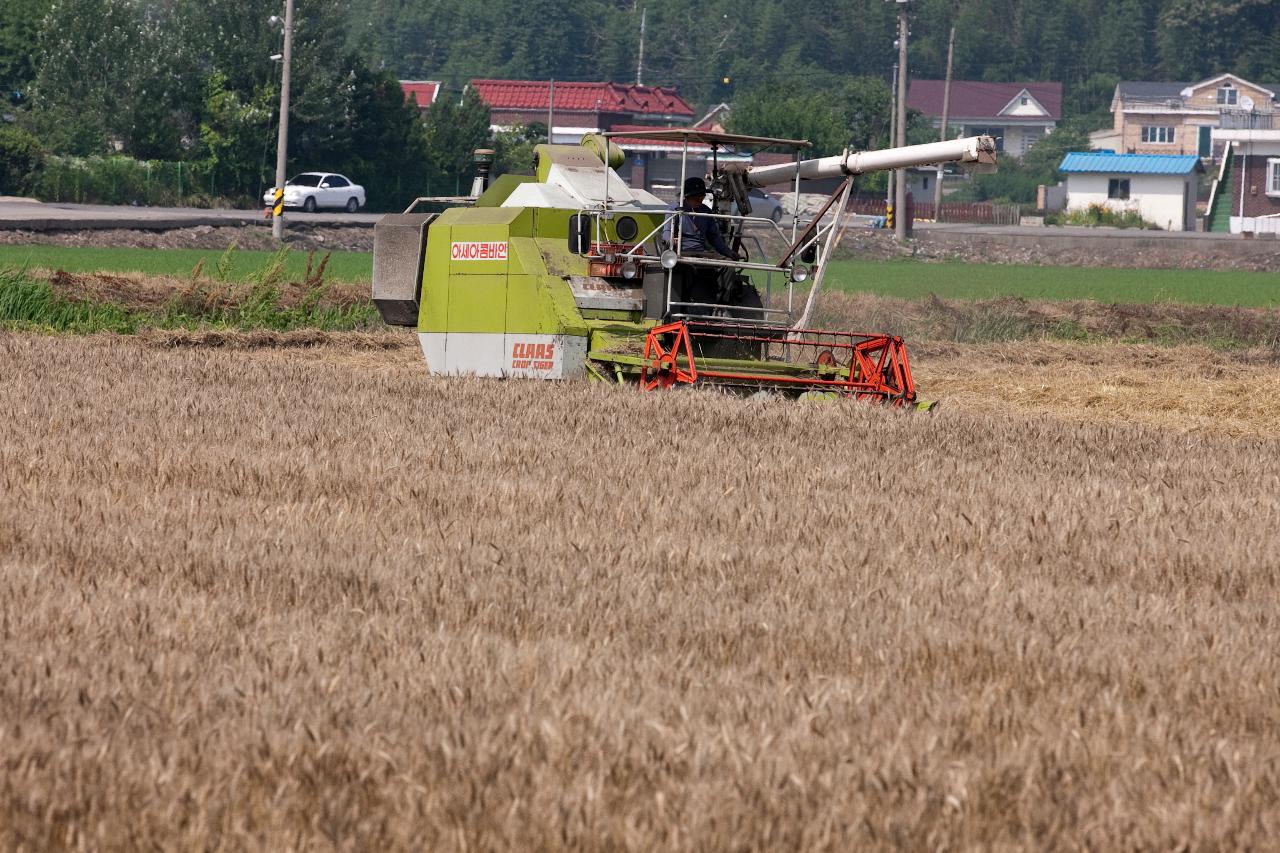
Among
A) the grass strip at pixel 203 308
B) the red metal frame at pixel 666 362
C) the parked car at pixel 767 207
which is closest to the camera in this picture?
the red metal frame at pixel 666 362

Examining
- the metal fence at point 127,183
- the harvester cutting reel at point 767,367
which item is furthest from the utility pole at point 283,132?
the harvester cutting reel at point 767,367

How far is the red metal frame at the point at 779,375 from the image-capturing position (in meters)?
13.6

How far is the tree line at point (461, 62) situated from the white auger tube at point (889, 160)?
4754 centimetres

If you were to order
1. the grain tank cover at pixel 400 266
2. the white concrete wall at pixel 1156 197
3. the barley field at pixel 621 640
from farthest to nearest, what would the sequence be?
1. the white concrete wall at pixel 1156 197
2. the grain tank cover at pixel 400 266
3. the barley field at pixel 621 640

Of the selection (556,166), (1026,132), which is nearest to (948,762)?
(556,166)

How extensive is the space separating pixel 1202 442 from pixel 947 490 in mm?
3841

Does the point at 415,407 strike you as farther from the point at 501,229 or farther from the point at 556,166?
the point at 556,166

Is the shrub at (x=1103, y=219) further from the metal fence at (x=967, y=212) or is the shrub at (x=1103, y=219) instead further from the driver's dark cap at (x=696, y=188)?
the driver's dark cap at (x=696, y=188)

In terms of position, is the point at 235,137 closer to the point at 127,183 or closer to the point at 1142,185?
the point at 127,183

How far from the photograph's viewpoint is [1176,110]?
128375mm

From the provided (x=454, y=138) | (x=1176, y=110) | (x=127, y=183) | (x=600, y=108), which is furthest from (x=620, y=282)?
(x=1176, y=110)

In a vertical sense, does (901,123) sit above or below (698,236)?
above

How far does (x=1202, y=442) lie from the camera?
12383 mm

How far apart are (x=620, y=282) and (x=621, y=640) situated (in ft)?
31.1
